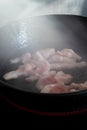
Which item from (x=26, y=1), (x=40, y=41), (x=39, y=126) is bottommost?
(x=39, y=126)

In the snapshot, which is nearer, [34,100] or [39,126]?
[34,100]

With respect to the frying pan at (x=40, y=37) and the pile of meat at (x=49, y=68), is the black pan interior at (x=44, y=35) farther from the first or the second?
the pile of meat at (x=49, y=68)

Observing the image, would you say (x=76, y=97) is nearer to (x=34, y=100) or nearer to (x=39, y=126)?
(x=34, y=100)

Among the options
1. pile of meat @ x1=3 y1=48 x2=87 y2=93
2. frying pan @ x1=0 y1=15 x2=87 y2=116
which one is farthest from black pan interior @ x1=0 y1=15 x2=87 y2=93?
pile of meat @ x1=3 y1=48 x2=87 y2=93

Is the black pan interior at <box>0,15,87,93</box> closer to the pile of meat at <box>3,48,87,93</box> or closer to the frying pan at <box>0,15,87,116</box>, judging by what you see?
→ the frying pan at <box>0,15,87,116</box>

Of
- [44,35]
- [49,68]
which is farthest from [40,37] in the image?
[49,68]

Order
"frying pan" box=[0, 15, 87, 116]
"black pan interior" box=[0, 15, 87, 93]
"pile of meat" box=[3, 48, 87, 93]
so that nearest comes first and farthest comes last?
"pile of meat" box=[3, 48, 87, 93] → "frying pan" box=[0, 15, 87, 116] → "black pan interior" box=[0, 15, 87, 93]

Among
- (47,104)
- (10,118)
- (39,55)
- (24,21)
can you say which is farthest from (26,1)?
(47,104)

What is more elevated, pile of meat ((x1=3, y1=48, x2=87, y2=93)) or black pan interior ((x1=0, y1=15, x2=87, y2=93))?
black pan interior ((x1=0, y1=15, x2=87, y2=93))
